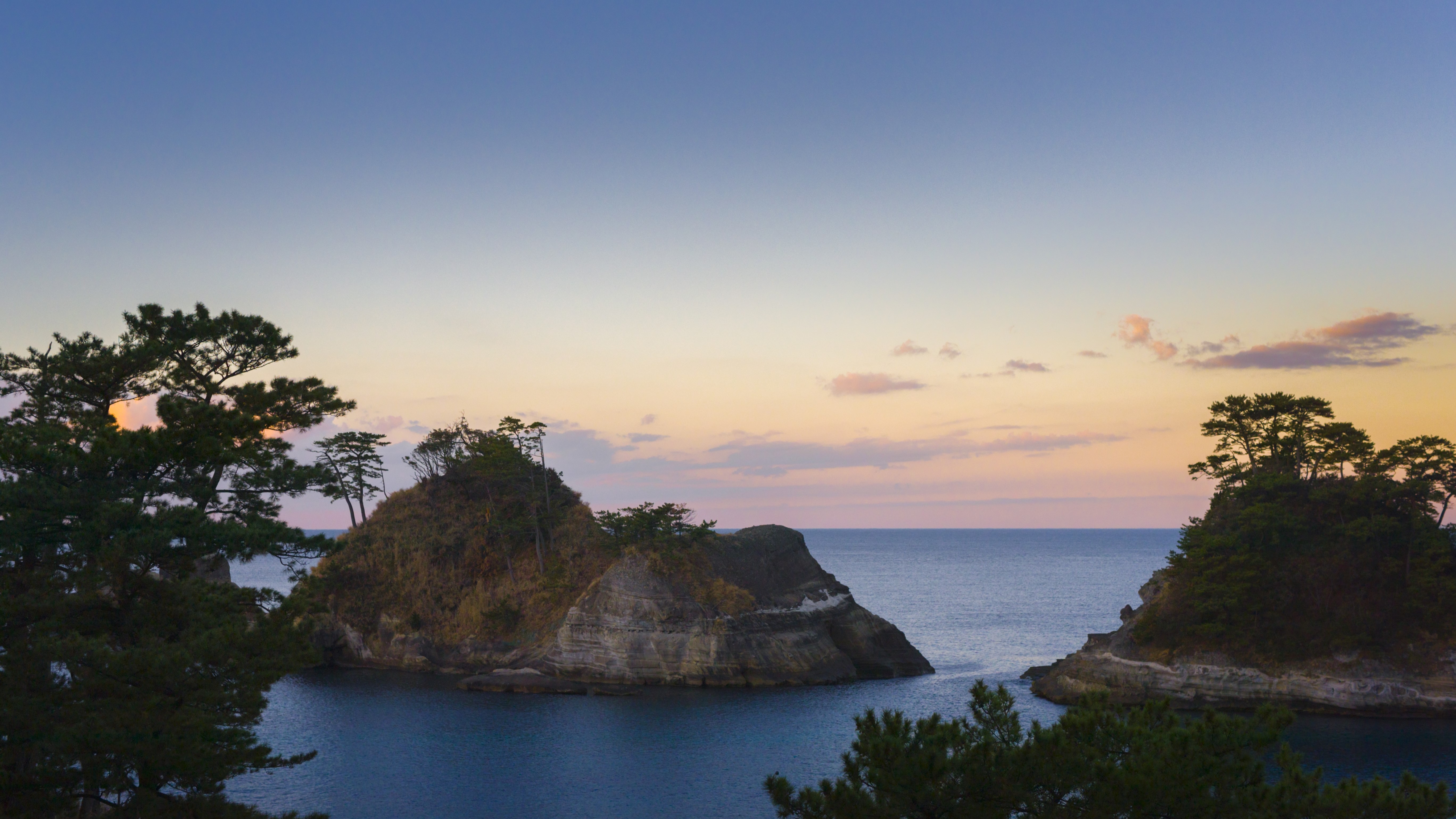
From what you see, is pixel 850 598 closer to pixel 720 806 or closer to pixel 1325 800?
pixel 720 806

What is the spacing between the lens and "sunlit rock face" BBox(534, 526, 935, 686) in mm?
62500

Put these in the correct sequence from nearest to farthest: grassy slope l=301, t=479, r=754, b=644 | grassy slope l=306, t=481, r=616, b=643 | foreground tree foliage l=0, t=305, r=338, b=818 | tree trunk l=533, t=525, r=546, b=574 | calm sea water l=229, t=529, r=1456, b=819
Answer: foreground tree foliage l=0, t=305, r=338, b=818 < calm sea water l=229, t=529, r=1456, b=819 < grassy slope l=301, t=479, r=754, b=644 < grassy slope l=306, t=481, r=616, b=643 < tree trunk l=533, t=525, r=546, b=574

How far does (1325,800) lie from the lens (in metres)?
14.8

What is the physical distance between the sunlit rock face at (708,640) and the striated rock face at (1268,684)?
50.8 ft

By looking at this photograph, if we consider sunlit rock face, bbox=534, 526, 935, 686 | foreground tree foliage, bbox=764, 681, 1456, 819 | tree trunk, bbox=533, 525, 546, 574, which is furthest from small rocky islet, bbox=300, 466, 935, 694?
foreground tree foliage, bbox=764, 681, 1456, 819

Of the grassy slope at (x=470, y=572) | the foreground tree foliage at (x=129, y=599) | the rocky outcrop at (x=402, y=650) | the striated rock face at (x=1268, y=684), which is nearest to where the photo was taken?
the foreground tree foliage at (x=129, y=599)

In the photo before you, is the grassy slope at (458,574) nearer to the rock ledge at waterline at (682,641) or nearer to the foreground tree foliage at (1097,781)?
the rock ledge at waterline at (682,641)

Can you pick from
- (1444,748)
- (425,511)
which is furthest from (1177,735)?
(425,511)

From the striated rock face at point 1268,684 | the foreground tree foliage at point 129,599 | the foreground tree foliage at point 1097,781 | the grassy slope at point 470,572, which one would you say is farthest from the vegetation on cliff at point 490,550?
the foreground tree foliage at point 1097,781

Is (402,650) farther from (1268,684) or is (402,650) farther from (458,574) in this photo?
(1268,684)

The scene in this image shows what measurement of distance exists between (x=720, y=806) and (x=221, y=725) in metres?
20.5

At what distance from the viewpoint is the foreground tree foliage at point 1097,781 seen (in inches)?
582

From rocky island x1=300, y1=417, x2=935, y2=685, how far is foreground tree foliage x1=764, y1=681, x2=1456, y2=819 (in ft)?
151

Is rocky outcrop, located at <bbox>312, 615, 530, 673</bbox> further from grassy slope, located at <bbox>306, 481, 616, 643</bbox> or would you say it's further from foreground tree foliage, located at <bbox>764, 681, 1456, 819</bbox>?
foreground tree foliage, located at <bbox>764, 681, 1456, 819</bbox>
